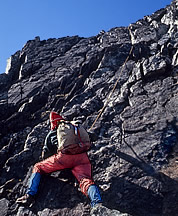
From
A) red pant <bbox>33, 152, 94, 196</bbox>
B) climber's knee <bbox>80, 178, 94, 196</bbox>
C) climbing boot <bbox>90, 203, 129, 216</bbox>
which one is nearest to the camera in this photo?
climbing boot <bbox>90, 203, 129, 216</bbox>

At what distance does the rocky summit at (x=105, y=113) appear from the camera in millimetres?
7008

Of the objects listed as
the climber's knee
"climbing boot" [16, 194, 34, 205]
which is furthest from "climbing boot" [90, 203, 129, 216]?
"climbing boot" [16, 194, 34, 205]

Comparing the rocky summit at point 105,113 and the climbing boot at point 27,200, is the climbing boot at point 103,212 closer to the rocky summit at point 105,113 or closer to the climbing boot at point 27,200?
the rocky summit at point 105,113

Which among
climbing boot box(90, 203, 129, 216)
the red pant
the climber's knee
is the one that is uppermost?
the red pant

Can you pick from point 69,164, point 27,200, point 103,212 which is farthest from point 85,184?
point 27,200

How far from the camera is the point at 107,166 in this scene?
312 inches

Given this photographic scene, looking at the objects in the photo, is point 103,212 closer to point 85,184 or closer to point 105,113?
point 85,184

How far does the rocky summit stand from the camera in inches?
276

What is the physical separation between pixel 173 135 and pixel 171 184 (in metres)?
2.00

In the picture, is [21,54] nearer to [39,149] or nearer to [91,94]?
[91,94]

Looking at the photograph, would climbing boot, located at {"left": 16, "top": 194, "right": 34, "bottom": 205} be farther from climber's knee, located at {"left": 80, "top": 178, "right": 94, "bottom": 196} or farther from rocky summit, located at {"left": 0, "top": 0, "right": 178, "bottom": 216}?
climber's knee, located at {"left": 80, "top": 178, "right": 94, "bottom": 196}

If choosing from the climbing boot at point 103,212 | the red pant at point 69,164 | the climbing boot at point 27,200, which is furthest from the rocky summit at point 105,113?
the red pant at point 69,164

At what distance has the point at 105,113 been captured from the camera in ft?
34.1

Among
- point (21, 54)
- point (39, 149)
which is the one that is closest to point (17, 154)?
point (39, 149)
